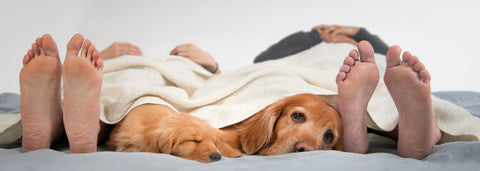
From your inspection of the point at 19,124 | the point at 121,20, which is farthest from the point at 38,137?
the point at 121,20

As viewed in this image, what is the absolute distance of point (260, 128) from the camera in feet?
2.37

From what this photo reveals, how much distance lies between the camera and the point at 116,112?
72 cm

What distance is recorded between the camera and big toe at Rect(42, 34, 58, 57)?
626 millimetres

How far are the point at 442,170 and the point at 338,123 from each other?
0.23 m

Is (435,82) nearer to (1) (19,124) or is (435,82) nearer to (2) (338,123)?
(2) (338,123)

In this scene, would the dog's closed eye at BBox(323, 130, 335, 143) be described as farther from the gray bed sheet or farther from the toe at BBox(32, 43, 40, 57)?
the toe at BBox(32, 43, 40, 57)

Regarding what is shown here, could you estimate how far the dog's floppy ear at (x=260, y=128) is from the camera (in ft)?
2.33

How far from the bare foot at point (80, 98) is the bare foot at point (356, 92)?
51 cm

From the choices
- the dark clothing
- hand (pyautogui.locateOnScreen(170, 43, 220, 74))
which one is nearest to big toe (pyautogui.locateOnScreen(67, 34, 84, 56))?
hand (pyautogui.locateOnScreen(170, 43, 220, 74))

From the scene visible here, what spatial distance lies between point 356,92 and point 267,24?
1853 millimetres

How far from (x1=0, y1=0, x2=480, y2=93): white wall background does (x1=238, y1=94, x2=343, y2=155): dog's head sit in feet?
5.63

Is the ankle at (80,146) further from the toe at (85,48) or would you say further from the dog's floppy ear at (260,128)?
the dog's floppy ear at (260,128)

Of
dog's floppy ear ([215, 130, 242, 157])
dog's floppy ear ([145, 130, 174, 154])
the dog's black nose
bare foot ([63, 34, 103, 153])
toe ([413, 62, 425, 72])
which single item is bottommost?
dog's floppy ear ([215, 130, 242, 157])

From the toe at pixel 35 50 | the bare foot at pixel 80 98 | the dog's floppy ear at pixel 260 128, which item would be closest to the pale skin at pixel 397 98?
the dog's floppy ear at pixel 260 128
